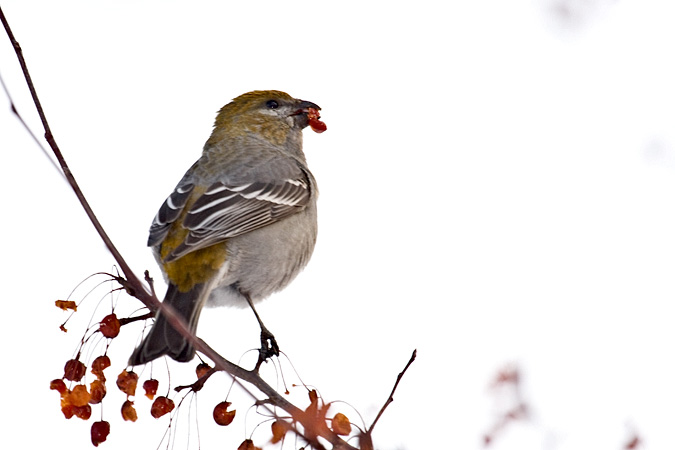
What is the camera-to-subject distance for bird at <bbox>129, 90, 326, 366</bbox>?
12.8 ft

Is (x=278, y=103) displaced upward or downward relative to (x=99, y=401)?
upward

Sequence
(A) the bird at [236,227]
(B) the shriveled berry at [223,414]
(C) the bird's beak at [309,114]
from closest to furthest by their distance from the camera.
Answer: (B) the shriveled berry at [223,414] < (A) the bird at [236,227] < (C) the bird's beak at [309,114]

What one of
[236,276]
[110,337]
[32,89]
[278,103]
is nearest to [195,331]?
[236,276]

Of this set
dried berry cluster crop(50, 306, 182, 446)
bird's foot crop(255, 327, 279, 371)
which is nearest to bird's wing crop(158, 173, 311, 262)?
bird's foot crop(255, 327, 279, 371)

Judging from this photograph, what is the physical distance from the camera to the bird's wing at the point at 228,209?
159 inches

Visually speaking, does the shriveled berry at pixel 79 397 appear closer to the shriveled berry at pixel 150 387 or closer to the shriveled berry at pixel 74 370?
the shriveled berry at pixel 74 370

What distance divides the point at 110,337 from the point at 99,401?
24 centimetres

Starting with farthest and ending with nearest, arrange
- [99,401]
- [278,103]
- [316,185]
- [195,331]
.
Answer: [278,103] < [316,185] < [195,331] < [99,401]

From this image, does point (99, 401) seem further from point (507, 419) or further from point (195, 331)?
point (507, 419)

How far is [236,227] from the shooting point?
4.25 metres

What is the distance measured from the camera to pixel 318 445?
195 cm

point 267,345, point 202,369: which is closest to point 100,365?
point 202,369

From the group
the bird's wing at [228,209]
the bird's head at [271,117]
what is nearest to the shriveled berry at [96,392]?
the bird's wing at [228,209]

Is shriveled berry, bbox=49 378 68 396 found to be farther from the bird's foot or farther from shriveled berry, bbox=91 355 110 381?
the bird's foot
